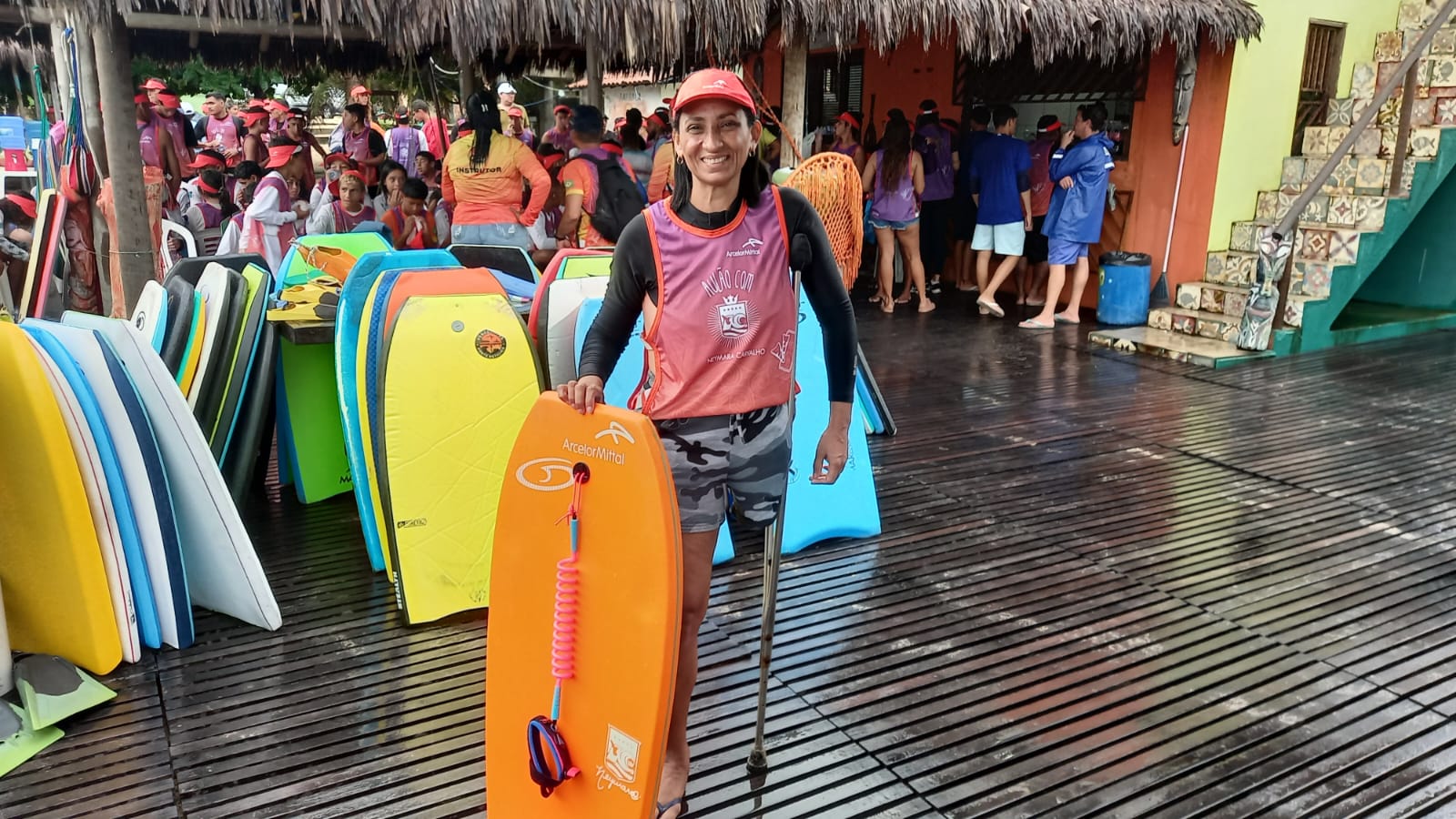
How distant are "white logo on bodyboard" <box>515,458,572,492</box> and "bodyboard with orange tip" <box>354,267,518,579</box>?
4.55 feet

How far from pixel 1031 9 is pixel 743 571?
18.6 ft

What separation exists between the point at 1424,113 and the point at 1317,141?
0.81 meters

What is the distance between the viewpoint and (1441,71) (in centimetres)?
848

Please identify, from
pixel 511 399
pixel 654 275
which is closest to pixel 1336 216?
pixel 511 399

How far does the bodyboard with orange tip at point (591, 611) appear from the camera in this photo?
207 cm

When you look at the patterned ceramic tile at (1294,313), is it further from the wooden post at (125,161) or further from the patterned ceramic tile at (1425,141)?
the wooden post at (125,161)

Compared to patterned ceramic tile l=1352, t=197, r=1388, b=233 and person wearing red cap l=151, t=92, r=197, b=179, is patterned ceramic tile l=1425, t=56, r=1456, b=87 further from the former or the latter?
person wearing red cap l=151, t=92, r=197, b=179

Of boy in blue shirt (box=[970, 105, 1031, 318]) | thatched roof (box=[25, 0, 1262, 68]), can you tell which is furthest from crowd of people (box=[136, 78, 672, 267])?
boy in blue shirt (box=[970, 105, 1031, 318])

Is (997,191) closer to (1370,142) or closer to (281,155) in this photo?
(1370,142)

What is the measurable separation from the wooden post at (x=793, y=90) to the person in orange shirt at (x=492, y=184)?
1.89 m

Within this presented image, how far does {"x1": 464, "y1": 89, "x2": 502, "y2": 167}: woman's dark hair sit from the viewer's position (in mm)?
6344

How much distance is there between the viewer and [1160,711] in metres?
2.97

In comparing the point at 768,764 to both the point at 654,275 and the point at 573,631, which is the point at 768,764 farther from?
the point at 654,275

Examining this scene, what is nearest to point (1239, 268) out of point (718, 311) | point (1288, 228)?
point (1288, 228)
